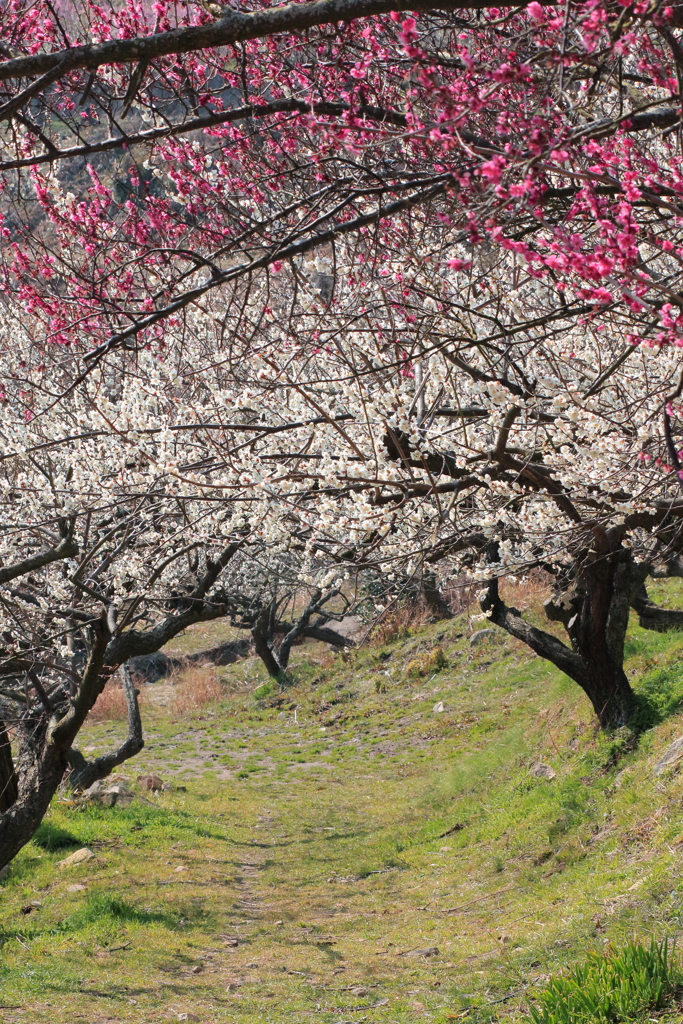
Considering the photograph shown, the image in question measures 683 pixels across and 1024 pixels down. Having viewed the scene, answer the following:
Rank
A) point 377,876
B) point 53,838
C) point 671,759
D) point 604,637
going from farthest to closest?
point 53,838 → point 377,876 → point 604,637 → point 671,759

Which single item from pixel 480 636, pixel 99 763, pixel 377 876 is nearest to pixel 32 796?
pixel 377 876

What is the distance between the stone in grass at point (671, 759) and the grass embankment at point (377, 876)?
8 cm

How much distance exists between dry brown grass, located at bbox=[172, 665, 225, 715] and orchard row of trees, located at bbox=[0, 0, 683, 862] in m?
13.0

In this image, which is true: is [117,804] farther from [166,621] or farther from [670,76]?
[670,76]

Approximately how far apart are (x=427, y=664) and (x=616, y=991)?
50.0 ft

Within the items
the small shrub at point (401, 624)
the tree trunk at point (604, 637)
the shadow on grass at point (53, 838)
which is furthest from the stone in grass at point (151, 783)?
the small shrub at point (401, 624)

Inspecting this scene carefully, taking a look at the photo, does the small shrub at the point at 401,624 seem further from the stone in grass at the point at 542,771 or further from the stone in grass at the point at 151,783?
the stone in grass at the point at 542,771

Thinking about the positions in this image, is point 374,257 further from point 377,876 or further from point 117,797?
point 117,797

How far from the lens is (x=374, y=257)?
3646mm

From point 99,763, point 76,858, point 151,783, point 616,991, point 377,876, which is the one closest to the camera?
point 616,991

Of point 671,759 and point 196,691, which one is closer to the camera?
point 671,759

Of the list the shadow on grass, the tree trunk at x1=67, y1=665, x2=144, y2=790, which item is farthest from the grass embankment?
the tree trunk at x1=67, y1=665, x2=144, y2=790

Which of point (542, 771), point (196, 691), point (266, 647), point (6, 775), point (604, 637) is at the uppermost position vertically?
point (6, 775)

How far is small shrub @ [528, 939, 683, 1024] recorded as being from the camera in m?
3.94
